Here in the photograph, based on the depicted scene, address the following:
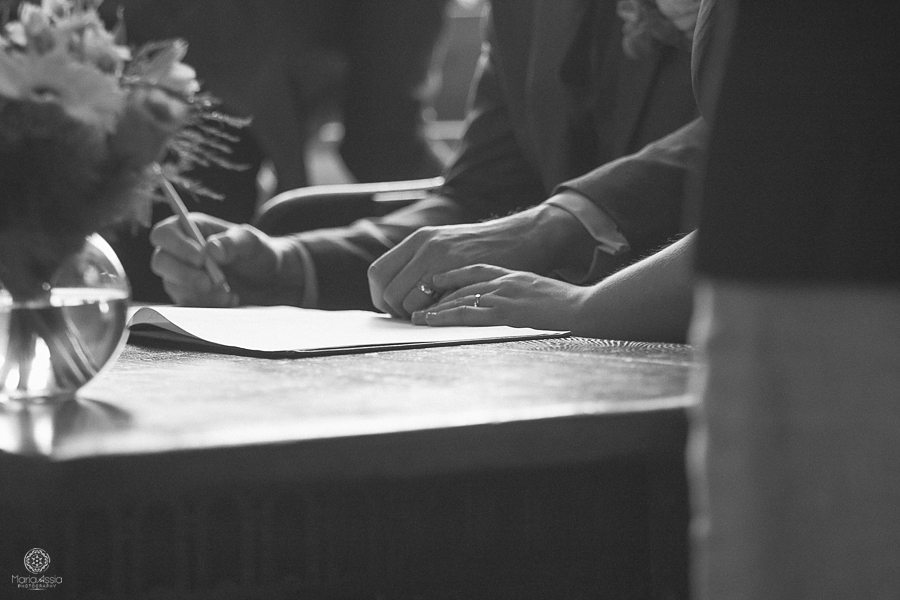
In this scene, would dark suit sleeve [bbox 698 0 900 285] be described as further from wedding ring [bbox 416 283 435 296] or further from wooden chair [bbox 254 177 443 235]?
wooden chair [bbox 254 177 443 235]

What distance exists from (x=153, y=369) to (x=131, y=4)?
167 centimetres

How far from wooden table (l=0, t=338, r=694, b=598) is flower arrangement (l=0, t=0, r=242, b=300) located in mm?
109

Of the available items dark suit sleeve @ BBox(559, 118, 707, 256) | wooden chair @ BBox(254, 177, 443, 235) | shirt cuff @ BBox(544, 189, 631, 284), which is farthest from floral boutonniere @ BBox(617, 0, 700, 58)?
wooden chair @ BBox(254, 177, 443, 235)

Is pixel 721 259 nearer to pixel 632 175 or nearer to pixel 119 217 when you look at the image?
pixel 119 217

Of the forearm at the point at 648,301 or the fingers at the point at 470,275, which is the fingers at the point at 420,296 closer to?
the fingers at the point at 470,275

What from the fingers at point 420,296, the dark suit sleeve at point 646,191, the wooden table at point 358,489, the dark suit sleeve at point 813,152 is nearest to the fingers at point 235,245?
the fingers at point 420,296

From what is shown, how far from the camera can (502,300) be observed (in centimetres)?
116

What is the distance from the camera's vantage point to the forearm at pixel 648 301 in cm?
104

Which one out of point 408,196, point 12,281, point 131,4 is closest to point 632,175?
point 408,196

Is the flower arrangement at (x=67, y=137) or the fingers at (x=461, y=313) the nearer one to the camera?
the flower arrangement at (x=67, y=137)

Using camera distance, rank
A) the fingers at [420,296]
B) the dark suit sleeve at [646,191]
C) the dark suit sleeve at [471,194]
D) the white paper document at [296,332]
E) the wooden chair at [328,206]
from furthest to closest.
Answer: the wooden chair at [328,206] → the dark suit sleeve at [471,194] → the dark suit sleeve at [646,191] → the fingers at [420,296] → the white paper document at [296,332]

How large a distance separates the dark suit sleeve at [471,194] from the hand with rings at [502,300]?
440mm

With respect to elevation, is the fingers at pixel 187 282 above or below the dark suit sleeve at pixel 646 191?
below

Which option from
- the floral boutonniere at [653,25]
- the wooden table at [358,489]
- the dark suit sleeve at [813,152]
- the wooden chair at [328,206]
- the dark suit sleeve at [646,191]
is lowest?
the wooden table at [358,489]
